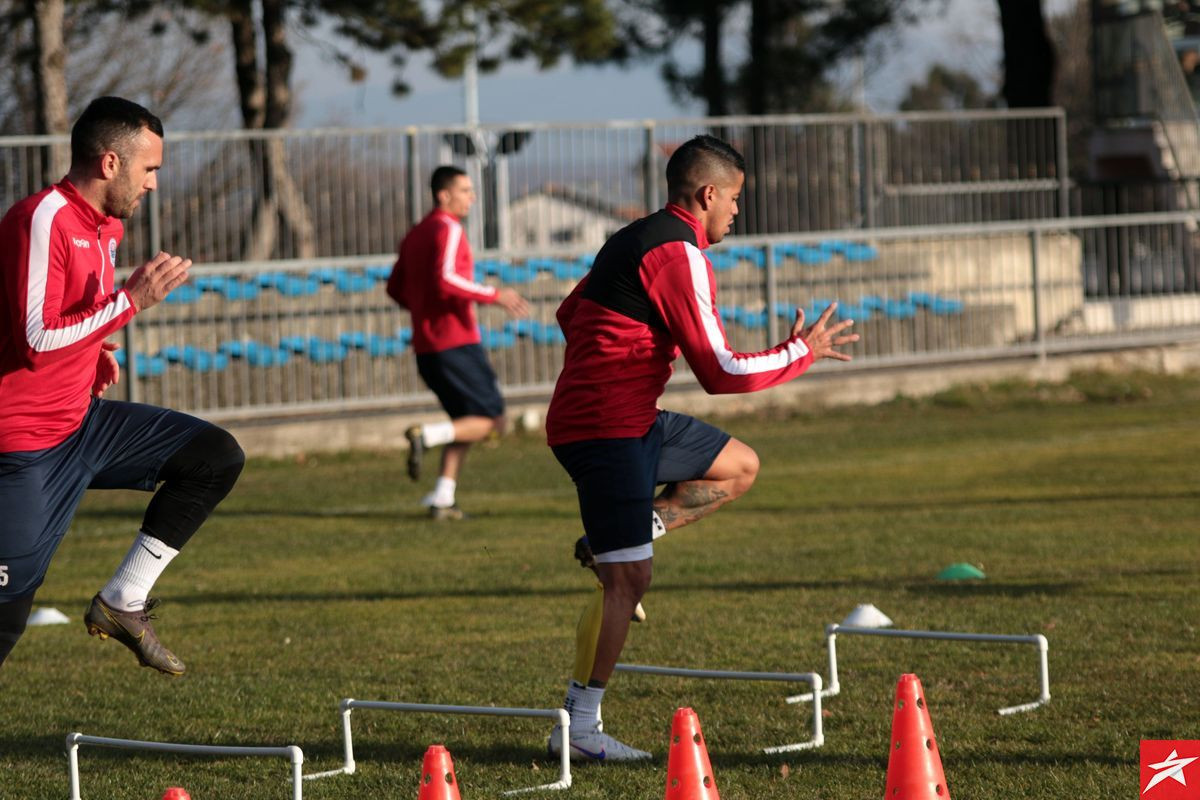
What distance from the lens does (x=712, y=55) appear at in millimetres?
31844

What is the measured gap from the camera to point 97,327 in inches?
229

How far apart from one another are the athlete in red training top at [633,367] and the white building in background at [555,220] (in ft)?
42.2

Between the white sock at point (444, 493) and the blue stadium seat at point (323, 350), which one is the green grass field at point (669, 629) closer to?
the white sock at point (444, 493)

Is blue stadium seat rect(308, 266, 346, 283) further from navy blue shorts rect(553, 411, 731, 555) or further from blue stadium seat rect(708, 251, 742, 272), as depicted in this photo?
navy blue shorts rect(553, 411, 731, 555)

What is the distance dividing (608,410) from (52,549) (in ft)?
6.32

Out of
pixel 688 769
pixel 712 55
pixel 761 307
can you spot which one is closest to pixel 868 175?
pixel 761 307

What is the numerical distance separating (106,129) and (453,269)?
21.7 feet

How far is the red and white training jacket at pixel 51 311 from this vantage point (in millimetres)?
5730

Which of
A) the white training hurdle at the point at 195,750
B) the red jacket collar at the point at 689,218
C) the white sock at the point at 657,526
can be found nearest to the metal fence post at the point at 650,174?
the white sock at the point at 657,526

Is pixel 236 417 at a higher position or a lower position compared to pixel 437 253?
lower

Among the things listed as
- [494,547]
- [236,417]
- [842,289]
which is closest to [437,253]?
[494,547]

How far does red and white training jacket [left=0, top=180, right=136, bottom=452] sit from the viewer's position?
5.73m

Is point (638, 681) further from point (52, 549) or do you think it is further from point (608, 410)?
point (52, 549)

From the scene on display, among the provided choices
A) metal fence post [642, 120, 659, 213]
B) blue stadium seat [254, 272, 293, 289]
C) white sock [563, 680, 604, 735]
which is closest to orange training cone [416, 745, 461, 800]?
white sock [563, 680, 604, 735]
